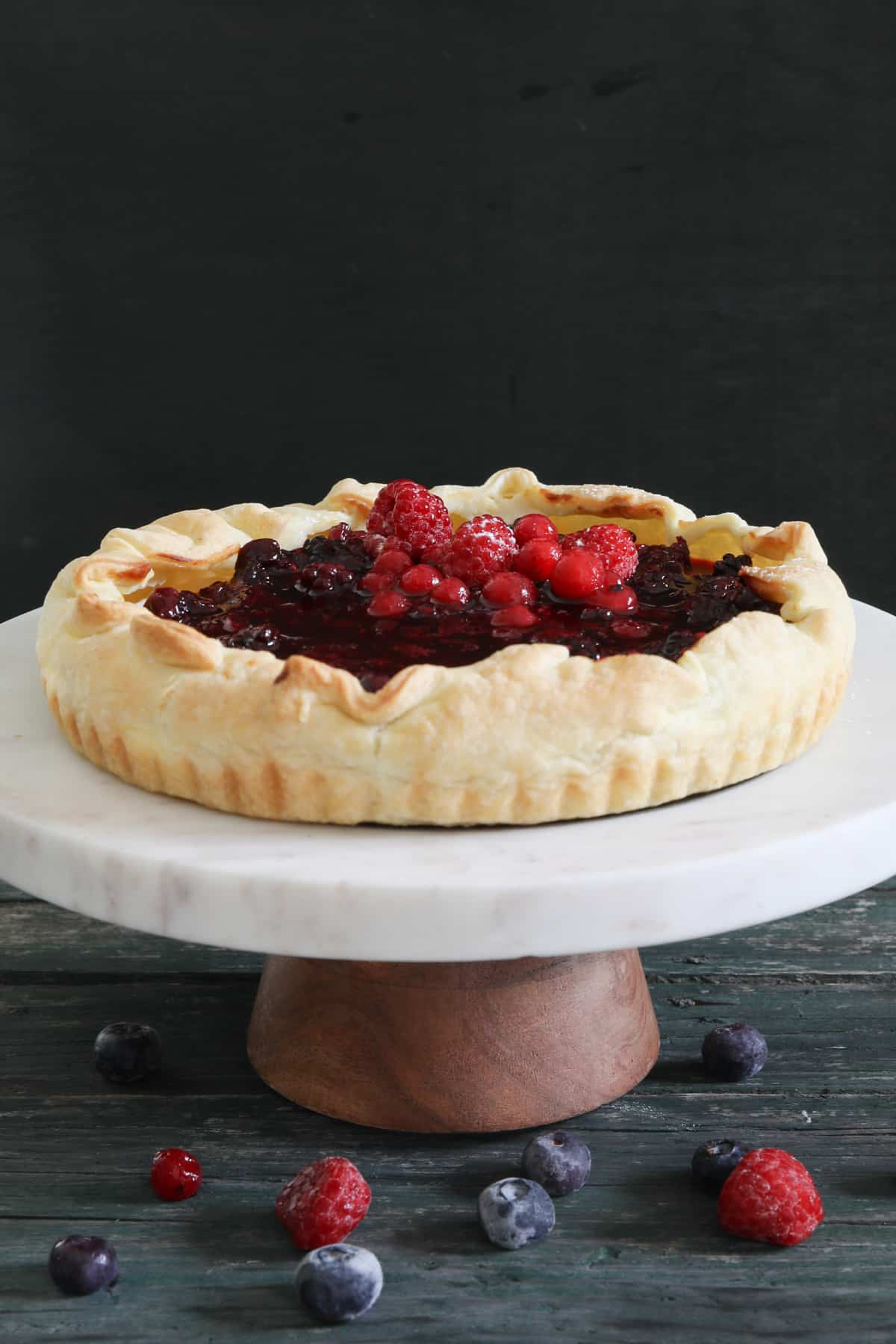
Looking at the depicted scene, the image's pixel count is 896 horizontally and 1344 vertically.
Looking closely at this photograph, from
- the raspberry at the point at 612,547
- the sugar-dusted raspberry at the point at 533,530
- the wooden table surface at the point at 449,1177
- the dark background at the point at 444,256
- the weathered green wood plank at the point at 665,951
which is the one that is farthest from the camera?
the dark background at the point at 444,256

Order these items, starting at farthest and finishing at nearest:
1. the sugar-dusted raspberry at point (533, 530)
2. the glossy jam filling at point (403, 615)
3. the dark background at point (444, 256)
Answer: the dark background at point (444, 256) < the sugar-dusted raspberry at point (533, 530) < the glossy jam filling at point (403, 615)

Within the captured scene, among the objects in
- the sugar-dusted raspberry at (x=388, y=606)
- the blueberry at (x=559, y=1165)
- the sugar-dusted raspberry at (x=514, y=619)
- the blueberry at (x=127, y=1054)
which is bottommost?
the blueberry at (x=127, y=1054)

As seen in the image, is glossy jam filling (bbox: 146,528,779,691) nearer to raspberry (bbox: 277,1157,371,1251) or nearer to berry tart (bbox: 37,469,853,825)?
berry tart (bbox: 37,469,853,825)

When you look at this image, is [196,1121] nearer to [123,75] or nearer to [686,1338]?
[686,1338]

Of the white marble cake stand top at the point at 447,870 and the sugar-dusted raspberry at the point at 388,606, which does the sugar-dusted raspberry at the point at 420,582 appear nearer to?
the sugar-dusted raspberry at the point at 388,606

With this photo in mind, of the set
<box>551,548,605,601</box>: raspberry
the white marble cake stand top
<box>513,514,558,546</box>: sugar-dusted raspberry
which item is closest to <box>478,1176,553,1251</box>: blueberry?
the white marble cake stand top

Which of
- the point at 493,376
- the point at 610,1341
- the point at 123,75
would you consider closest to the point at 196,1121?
the point at 610,1341

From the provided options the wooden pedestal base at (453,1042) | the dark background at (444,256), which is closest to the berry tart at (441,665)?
the wooden pedestal base at (453,1042)
